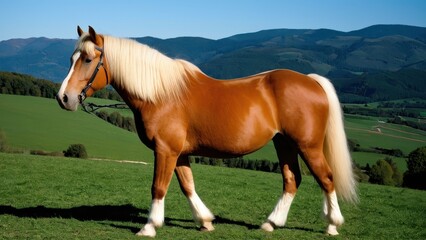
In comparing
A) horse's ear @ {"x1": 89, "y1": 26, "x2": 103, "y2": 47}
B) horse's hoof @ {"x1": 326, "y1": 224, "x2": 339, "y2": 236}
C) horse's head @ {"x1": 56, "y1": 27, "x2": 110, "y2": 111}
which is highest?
horse's ear @ {"x1": 89, "y1": 26, "x2": 103, "y2": 47}

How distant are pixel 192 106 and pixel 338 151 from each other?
2.36 metres

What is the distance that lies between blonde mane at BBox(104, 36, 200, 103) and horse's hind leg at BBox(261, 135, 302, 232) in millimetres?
1832

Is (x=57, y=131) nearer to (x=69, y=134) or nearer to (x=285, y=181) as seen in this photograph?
(x=69, y=134)

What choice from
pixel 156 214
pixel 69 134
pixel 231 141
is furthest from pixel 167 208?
pixel 69 134

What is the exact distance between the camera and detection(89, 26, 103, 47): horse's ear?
5492 millimetres

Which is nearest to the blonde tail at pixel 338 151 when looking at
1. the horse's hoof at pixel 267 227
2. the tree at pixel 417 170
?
the horse's hoof at pixel 267 227

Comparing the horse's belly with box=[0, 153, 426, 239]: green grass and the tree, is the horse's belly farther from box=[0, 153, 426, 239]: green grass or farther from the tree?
the tree

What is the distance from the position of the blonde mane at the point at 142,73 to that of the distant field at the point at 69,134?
109 ft

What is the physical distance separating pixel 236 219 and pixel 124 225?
1958 millimetres

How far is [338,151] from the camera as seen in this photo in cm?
625

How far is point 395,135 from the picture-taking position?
218 ft

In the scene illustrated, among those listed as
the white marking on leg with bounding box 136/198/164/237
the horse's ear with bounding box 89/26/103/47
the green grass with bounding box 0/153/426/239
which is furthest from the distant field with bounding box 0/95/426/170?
the horse's ear with bounding box 89/26/103/47

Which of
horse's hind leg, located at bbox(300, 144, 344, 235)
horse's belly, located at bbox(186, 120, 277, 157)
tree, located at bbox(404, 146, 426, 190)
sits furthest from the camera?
tree, located at bbox(404, 146, 426, 190)

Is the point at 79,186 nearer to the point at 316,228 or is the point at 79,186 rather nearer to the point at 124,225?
the point at 124,225
